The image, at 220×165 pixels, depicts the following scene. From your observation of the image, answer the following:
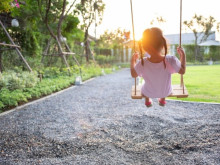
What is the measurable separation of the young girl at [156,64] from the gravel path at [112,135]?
0.71 m

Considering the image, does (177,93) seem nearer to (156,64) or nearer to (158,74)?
(158,74)

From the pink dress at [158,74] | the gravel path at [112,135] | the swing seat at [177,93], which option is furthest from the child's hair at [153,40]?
the gravel path at [112,135]

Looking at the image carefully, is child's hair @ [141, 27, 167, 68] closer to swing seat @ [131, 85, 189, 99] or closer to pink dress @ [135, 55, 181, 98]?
pink dress @ [135, 55, 181, 98]

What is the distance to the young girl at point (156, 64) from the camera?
2.51 metres

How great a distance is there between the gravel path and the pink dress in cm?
70

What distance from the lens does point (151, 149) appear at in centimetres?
284

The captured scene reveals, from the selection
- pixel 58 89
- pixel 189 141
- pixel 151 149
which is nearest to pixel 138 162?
pixel 151 149

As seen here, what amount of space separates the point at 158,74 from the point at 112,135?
1.17m

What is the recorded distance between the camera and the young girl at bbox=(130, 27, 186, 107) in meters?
2.51

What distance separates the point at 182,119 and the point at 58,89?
4512 mm

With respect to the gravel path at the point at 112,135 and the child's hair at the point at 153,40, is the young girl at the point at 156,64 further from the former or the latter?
the gravel path at the point at 112,135

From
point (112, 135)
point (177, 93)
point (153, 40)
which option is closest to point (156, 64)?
point (153, 40)

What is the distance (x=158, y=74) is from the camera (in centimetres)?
272

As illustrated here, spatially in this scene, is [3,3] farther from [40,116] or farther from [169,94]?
[169,94]
